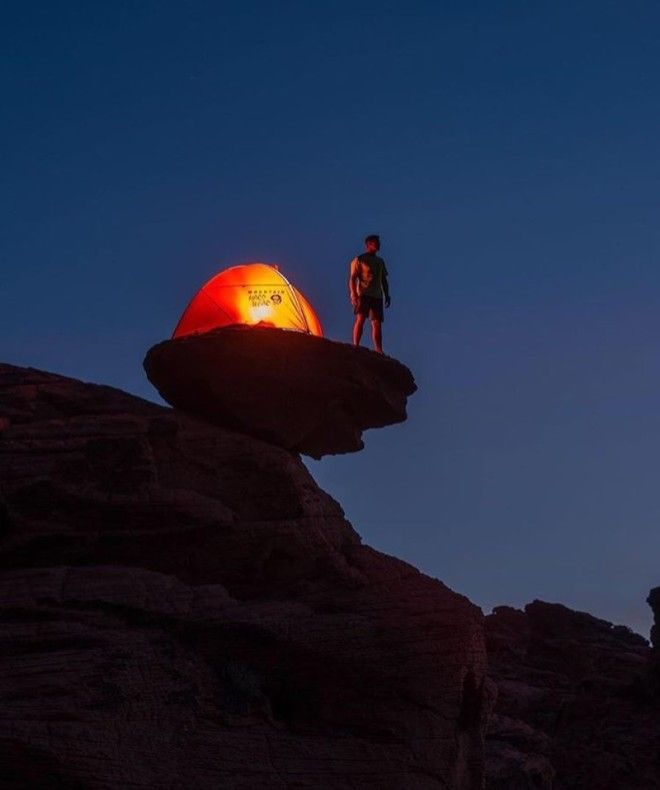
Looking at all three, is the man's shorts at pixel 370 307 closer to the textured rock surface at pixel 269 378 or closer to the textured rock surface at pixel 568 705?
the textured rock surface at pixel 269 378

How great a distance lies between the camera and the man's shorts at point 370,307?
74.4 feet

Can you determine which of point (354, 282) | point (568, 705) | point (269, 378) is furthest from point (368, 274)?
point (568, 705)

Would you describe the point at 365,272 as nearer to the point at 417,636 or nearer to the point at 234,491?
the point at 234,491

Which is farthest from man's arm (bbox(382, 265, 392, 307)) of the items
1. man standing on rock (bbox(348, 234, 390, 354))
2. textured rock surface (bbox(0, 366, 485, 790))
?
textured rock surface (bbox(0, 366, 485, 790))

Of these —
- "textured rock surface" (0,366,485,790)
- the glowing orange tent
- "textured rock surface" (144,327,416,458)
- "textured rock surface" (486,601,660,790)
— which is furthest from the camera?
"textured rock surface" (486,601,660,790)

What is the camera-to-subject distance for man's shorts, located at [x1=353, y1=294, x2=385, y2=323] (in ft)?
74.4

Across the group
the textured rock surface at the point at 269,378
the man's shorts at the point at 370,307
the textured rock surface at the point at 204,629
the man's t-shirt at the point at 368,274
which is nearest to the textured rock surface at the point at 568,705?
the textured rock surface at the point at 204,629

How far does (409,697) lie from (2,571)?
731 centimetres

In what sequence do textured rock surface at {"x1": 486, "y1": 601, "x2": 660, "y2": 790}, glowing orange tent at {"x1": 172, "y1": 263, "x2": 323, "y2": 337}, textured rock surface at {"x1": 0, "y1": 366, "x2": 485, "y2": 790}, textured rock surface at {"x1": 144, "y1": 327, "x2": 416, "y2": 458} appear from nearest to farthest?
textured rock surface at {"x1": 0, "y1": 366, "x2": 485, "y2": 790}, textured rock surface at {"x1": 144, "y1": 327, "x2": 416, "y2": 458}, glowing orange tent at {"x1": 172, "y1": 263, "x2": 323, "y2": 337}, textured rock surface at {"x1": 486, "y1": 601, "x2": 660, "y2": 790}

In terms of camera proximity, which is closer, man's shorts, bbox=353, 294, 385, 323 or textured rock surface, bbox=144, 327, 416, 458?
textured rock surface, bbox=144, 327, 416, 458

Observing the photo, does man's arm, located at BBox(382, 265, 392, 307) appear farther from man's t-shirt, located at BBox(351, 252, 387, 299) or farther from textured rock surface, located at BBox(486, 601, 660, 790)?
textured rock surface, located at BBox(486, 601, 660, 790)

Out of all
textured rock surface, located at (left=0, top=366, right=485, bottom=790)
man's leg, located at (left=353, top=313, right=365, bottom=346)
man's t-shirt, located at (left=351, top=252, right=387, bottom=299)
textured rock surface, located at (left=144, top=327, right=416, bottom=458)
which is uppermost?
man's t-shirt, located at (left=351, top=252, right=387, bottom=299)

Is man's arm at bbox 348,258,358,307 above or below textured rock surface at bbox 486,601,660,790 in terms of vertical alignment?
above

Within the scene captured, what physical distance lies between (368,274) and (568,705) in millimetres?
22706
